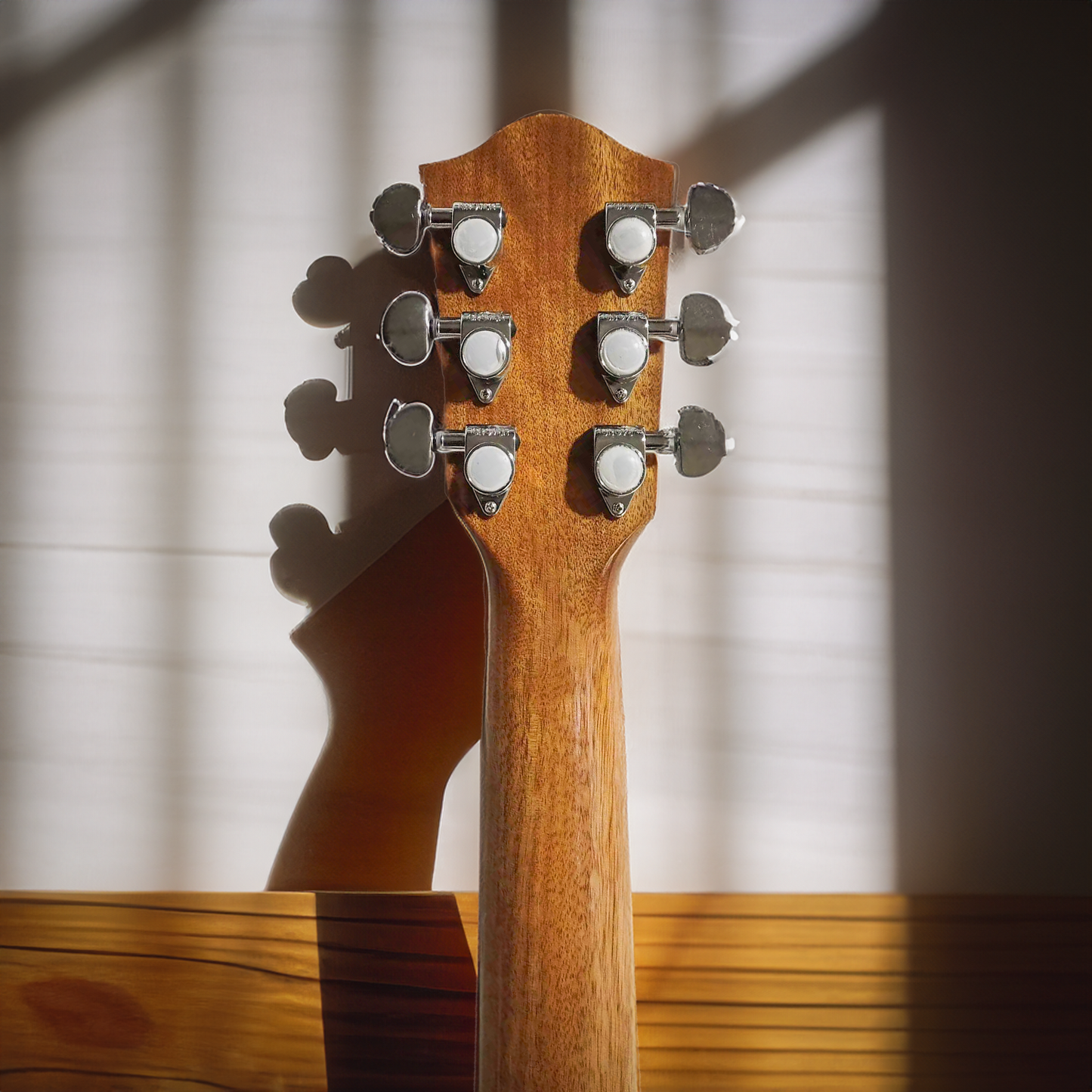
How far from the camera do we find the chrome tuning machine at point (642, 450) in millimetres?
513

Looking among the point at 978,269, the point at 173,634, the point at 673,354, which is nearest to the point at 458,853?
the point at 173,634

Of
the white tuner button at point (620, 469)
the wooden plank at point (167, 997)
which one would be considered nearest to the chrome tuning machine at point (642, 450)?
the white tuner button at point (620, 469)

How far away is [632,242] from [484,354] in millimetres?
112

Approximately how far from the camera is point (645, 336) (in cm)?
52

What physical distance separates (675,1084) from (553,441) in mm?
515

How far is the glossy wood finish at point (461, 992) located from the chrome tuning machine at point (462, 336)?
40 centimetres

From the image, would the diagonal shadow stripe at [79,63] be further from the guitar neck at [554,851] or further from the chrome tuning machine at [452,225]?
the guitar neck at [554,851]

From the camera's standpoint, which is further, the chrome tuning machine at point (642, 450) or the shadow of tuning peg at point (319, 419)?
the shadow of tuning peg at point (319, 419)

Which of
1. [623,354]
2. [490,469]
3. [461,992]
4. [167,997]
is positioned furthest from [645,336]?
[167,997]

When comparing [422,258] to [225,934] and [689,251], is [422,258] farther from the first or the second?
[225,934]

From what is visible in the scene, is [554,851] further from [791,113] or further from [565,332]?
[791,113]

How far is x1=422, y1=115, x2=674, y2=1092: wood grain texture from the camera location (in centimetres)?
49

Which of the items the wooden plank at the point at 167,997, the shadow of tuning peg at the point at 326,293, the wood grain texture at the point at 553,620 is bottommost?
the wooden plank at the point at 167,997

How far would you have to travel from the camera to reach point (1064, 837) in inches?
27.4
